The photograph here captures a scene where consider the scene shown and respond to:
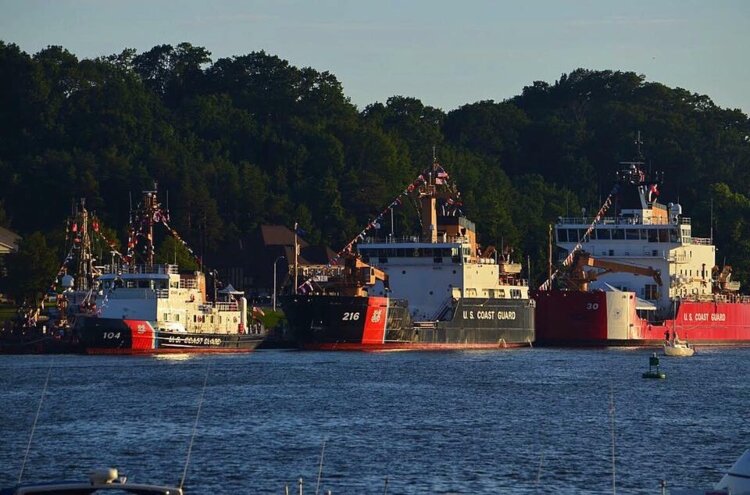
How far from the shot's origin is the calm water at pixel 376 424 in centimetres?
4322

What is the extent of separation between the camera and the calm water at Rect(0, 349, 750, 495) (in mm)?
43219

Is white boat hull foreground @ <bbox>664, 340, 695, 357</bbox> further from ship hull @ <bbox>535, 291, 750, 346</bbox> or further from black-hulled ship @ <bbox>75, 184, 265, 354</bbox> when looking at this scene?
black-hulled ship @ <bbox>75, 184, 265, 354</bbox>

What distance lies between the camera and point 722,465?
45719 millimetres

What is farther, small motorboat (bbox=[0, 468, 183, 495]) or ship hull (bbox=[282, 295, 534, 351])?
ship hull (bbox=[282, 295, 534, 351])

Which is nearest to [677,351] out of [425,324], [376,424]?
[425,324]

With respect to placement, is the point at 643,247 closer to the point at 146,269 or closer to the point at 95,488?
the point at 146,269

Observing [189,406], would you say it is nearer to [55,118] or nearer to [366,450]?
[366,450]

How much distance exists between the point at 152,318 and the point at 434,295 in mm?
18834

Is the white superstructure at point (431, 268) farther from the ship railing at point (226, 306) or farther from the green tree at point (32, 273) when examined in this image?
the green tree at point (32, 273)

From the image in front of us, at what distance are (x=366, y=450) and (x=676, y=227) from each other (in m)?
70.9

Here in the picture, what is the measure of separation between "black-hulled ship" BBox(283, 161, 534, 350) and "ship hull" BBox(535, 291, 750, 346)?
2.01 meters

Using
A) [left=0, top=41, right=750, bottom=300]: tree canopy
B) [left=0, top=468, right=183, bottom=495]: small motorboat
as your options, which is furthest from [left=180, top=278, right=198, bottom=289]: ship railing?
[left=0, top=468, right=183, bottom=495]: small motorboat

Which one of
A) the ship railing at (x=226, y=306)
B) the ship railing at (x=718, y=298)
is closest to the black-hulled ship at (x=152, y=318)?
the ship railing at (x=226, y=306)

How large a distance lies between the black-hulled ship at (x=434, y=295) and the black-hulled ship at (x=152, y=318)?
15.1 ft
